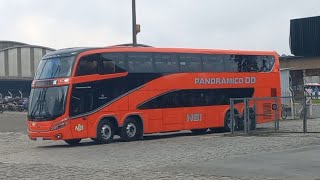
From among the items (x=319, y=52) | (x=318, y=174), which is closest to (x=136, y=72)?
(x=318, y=174)

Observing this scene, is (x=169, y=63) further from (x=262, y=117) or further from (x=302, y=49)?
(x=302, y=49)

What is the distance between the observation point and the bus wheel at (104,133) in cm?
2336

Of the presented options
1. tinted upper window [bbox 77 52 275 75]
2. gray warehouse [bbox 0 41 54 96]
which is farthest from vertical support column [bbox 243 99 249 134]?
gray warehouse [bbox 0 41 54 96]

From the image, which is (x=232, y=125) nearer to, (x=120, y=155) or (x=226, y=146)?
→ (x=226, y=146)

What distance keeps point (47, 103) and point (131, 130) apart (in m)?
3.63

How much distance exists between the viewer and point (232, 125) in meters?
25.2

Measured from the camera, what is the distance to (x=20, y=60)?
83688 millimetres

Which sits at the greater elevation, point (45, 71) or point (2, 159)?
point (45, 71)

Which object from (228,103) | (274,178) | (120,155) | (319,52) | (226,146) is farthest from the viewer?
(319,52)

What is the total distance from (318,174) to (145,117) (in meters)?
13.2

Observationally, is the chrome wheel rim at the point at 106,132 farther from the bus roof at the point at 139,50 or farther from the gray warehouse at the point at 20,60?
the gray warehouse at the point at 20,60

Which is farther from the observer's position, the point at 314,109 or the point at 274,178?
the point at 314,109

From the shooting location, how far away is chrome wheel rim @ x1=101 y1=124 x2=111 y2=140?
23453 millimetres

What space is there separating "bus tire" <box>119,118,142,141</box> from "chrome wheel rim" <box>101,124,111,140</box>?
612mm
